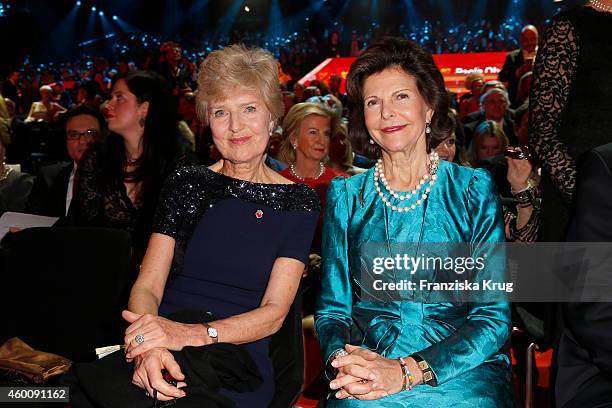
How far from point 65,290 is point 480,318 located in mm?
1737

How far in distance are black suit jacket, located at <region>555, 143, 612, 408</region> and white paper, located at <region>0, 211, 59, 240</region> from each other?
2912 mm

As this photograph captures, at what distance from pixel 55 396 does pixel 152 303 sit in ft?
1.67

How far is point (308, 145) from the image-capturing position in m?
4.96

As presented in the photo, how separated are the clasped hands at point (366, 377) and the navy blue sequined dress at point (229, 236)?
41 centimetres

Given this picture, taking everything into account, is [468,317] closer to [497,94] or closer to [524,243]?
[524,243]

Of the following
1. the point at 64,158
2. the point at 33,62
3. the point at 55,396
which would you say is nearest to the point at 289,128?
the point at 55,396

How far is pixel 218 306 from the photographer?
2.39 meters

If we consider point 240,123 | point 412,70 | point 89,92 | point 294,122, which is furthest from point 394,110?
point 89,92

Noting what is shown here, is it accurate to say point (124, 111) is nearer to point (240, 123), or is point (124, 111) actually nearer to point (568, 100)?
point (240, 123)

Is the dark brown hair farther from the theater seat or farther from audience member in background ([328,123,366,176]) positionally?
audience member in background ([328,123,366,176])

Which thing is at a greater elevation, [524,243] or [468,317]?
[524,243]

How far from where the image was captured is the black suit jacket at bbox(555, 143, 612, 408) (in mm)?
1737

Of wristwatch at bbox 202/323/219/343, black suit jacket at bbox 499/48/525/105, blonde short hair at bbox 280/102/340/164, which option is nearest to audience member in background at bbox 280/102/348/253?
blonde short hair at bbox 280/102/340/164

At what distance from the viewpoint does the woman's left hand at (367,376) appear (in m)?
1.96
